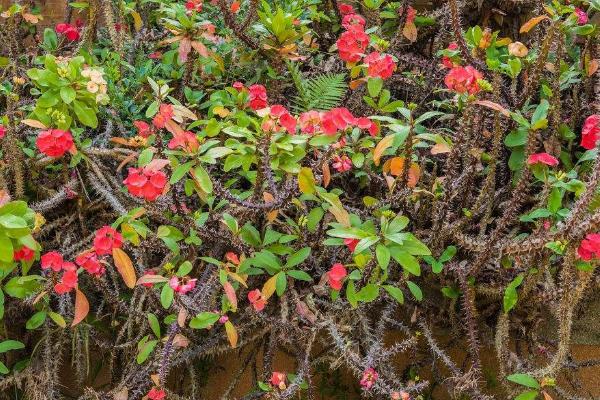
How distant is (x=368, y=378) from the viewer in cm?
155

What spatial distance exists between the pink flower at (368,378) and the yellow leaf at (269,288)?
309 millimetres

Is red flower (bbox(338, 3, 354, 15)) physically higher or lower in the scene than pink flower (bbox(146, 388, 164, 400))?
higher

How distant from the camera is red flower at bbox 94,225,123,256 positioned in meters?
1.56

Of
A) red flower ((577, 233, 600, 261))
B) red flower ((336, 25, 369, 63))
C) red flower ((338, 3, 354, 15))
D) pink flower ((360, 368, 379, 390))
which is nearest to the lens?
red flower ((577, 233, 600, 261))

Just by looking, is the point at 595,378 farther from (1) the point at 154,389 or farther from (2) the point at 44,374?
(2) the point at 44,374

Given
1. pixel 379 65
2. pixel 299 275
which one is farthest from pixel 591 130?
Answer: pixel 299 275

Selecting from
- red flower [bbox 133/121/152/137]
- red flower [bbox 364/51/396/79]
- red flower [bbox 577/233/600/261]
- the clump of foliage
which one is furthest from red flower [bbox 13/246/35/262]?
red flower [bbox 577/233/600/261]

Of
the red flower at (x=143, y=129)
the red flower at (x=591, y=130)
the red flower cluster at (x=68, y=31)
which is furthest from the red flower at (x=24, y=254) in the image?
the red flower at (x=591, y=130)

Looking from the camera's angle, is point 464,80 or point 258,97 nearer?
point 464,80

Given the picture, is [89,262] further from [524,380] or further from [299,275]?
[524,380]

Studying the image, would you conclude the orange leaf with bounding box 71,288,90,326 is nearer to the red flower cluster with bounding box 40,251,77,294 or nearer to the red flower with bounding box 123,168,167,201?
the red flower cluster with bounding box 40,251,77,294

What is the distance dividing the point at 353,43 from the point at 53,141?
92 centimetres

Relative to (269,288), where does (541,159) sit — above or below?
above

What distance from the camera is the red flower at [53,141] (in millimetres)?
1728
